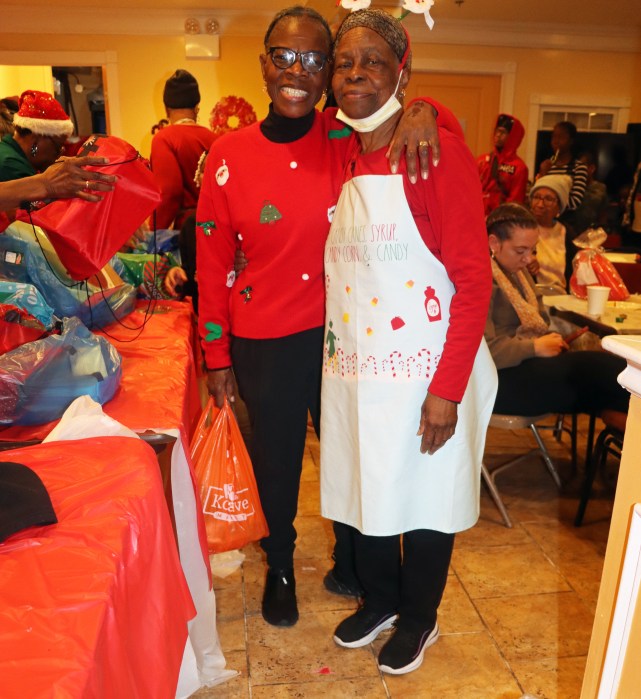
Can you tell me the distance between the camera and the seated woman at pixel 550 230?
145 inches

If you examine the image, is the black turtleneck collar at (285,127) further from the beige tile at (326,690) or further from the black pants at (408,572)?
the beige tile at (326,690)

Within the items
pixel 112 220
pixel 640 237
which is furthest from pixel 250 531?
pixel 640 237

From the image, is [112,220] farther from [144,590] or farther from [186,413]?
[144,590]

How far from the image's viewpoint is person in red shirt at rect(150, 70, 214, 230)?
3.04 meters

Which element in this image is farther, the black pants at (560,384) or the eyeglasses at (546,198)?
the eyeglasses at (546,198)

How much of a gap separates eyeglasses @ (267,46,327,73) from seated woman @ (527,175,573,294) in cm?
250

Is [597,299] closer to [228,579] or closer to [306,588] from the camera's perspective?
[306,588]

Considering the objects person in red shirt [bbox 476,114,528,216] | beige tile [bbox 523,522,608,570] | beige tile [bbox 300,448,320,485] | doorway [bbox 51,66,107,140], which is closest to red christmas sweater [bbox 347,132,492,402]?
beige tile [bbox 523,522,608,570]

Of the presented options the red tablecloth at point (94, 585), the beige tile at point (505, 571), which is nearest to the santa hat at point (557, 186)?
the beige tile at point (505, 571)

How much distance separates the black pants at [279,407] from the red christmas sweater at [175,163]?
1.60 m

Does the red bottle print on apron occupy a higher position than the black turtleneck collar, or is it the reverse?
the black turtleneck collar

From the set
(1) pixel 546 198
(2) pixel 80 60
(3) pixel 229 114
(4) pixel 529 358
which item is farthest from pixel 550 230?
(2) pixel 80 60

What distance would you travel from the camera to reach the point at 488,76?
6.93 metres

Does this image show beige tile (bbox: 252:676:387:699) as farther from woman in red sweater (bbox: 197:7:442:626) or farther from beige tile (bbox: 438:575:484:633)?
woman in red sweater (bbox: 197:7:442:626)
